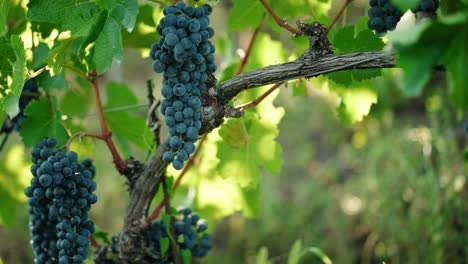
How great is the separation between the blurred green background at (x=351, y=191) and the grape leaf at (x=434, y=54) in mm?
861

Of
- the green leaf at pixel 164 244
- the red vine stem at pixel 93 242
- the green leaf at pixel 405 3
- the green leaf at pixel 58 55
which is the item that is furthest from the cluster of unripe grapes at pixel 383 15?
the red vine stem at pixel 93 242

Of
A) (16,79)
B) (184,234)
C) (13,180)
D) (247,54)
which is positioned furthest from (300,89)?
(13,180)

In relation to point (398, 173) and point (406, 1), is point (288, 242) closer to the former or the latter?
point (398, 173)

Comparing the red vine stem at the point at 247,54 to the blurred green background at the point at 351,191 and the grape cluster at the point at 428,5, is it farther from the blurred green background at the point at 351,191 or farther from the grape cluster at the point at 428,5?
the grape cluster at the point at 428,5

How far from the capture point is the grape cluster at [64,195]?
1083 mm

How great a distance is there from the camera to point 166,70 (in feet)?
3.28

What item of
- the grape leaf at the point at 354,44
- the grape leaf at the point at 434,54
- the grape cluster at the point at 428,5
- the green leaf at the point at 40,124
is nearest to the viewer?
the grape leaf at the point at 434,54

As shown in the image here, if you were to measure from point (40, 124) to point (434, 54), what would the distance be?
3.40 feet

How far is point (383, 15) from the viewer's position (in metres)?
1.05

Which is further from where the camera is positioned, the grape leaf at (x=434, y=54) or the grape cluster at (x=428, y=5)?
the grape cluster at (x=428, y=5)

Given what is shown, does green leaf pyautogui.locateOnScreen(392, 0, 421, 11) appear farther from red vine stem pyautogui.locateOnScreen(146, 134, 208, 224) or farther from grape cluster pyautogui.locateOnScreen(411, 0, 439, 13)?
red vine stem pyautogui.locateOnScreen(146, 134, 208, 224)

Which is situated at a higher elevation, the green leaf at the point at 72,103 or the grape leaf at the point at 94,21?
the green leaf at the point at 72,103

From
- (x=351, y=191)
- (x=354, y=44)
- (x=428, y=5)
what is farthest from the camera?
(x=351, y=191)

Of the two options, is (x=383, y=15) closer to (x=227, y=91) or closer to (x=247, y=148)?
(x=227, y=91)
